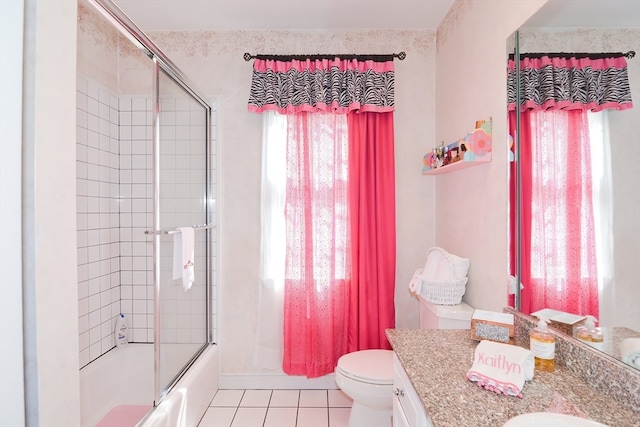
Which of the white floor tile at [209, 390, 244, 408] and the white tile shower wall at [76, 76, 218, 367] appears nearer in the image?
the white tile shower wall at [76, 76, 218, 367]

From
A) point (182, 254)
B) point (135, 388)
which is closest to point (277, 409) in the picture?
point (135, 388)

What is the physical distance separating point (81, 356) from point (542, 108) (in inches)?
110

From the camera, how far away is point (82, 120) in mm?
2096

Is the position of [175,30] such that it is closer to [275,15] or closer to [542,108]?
[275,15]

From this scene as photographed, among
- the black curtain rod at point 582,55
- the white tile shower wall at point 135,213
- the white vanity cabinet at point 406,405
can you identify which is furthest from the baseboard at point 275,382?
the black curtain rod at point 582,55

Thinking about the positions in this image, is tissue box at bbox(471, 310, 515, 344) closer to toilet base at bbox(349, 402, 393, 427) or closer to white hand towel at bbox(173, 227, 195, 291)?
toilet base at bbox(349, 402, 393, 427)

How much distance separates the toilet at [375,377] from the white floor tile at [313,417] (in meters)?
0.23

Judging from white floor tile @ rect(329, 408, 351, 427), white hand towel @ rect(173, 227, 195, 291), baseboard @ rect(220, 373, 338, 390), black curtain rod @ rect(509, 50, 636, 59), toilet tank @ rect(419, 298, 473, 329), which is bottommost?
white floor tile @ rect(329, 408, 351, 427)

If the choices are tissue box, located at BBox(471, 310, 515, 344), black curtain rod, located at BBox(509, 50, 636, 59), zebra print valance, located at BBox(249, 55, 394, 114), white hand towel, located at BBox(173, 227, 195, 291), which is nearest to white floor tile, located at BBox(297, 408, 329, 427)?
white hand towel, located at BBox(173, 227, 195, 291)

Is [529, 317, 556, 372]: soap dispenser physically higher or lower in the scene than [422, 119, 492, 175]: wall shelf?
lower

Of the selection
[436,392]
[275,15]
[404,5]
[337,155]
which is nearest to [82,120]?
[275,15]

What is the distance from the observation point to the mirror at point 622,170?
87cm

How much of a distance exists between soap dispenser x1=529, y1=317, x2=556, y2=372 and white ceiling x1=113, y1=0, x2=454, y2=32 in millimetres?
2017

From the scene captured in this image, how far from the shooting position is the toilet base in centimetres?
182
